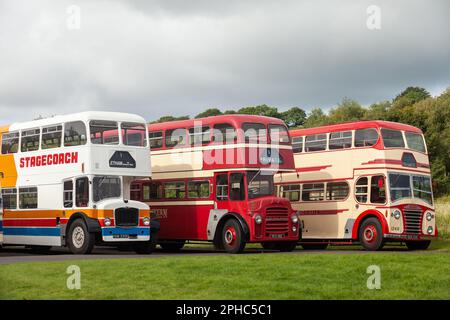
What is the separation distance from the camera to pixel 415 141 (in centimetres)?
2955

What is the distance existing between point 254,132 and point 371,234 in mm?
5618

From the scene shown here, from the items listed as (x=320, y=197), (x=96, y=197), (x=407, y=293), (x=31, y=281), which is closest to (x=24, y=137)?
(x=96, y=197)

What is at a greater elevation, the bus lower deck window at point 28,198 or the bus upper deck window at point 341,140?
the bus upper deck window at point 341,140

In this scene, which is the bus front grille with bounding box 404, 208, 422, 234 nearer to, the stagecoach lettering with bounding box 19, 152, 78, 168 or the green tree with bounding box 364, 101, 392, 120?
the stagecoach lettering with bounding box 19, 152, 78, 168

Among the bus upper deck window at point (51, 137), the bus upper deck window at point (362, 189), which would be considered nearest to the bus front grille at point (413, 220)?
the bus upper deck window at point (362, 189)

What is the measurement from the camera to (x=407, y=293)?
47.7ft

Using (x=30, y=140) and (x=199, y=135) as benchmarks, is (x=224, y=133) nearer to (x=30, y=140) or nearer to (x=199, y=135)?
(x=199, y=135)

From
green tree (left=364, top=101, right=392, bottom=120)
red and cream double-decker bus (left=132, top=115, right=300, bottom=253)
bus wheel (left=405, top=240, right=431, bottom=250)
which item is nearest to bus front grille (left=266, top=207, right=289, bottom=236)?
red and cream double-decker bus (left=132, top=115, right=300, bottom=253)

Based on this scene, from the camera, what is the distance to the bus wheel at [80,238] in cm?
2480

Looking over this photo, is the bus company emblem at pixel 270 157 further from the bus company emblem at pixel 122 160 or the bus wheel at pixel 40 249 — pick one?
the bus wheel at pixel 40 249

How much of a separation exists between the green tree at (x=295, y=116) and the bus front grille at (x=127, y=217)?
217 ft
